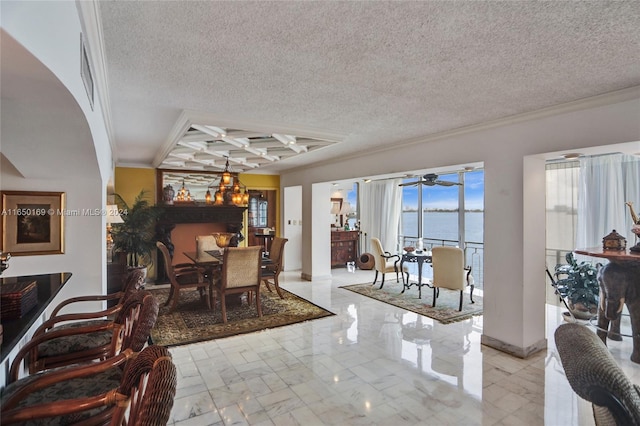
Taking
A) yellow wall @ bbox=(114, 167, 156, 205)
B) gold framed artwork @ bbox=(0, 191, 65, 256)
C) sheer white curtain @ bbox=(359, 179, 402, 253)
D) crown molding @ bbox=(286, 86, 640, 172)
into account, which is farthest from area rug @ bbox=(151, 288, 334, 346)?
sheer white curtain @ bbox=(359, 179, 402, 253)

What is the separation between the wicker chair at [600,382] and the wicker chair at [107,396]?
143 centimetres

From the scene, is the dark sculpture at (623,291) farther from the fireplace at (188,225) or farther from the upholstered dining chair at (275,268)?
the fireplace at (188,225)

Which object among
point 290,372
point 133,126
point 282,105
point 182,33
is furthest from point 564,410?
point 133,126

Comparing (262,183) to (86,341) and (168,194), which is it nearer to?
(168,194)

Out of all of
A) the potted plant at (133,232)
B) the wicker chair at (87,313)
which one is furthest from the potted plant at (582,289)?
the potted plant at (133,232)

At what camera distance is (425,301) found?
5258mm

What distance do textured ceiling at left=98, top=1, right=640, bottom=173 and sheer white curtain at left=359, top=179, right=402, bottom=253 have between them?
4.70 meters

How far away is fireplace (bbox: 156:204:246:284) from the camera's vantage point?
6.70 meters

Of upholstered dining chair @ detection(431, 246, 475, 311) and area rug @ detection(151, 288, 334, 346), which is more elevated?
upholstered dining chair @ detection(431, 246, 475, 311)

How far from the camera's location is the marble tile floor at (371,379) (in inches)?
91.0

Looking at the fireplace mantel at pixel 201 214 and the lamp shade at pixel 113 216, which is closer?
the lamp shade at pixel 113 216

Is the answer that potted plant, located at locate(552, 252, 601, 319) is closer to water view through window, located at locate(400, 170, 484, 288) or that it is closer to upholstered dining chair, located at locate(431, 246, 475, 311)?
upholstered dining chair, located at locate(431, 246, 475, 311)

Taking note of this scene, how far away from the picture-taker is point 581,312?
402 centimetres

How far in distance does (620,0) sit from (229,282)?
14.0ft
